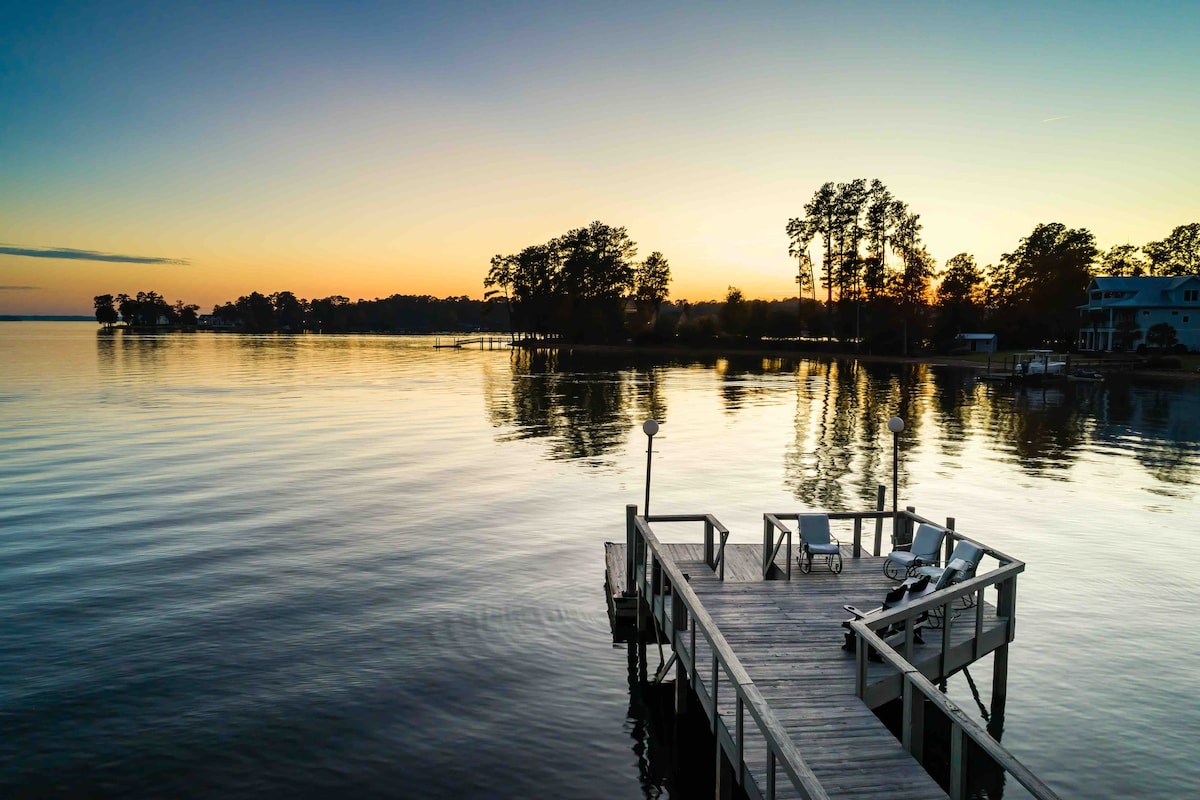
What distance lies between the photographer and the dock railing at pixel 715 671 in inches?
251

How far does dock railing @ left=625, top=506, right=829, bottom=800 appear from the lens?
6.37 meters

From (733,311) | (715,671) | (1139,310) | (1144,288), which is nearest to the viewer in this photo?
(715,671)

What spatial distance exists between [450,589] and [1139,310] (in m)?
109

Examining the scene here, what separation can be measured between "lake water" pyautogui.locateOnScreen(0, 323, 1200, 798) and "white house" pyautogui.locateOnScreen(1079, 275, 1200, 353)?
62.9 meters

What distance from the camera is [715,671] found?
8656mm

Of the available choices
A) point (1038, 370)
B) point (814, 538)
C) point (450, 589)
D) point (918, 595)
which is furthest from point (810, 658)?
point (1038, 370)

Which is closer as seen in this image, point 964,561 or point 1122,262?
point 964,561

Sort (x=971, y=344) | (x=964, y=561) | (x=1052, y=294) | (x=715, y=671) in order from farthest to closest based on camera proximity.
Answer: (x=971, y=344), (x=1052, y=294), (x=964, y=561), (x=715, y=671)

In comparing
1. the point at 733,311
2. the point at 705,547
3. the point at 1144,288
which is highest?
the point at 1144,288

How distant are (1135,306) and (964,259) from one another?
34.3 metres

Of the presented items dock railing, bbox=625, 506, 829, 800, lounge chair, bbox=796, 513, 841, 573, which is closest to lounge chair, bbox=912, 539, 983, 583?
lounge chair, bbox=796, 513, 841, 573

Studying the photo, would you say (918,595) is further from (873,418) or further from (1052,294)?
(1052,294)

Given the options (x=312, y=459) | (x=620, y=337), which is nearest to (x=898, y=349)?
(x=620, y=337)

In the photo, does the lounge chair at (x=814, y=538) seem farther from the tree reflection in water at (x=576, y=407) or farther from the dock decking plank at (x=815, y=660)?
the tree reflection in water at (x=576, y=407)
